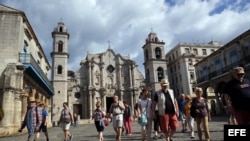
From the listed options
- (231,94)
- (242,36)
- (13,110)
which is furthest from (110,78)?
(231,94)

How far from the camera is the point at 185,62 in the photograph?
43406 mm

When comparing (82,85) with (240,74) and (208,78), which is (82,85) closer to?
(208,78)

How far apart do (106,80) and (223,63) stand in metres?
20.7

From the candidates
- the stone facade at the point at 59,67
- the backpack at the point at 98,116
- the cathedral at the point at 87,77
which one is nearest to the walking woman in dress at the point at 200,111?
the backpack at the point at 98,116

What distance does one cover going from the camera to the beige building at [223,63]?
23.0 m

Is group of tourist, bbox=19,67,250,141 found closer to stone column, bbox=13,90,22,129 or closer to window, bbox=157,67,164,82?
stone column, bbox=13,90,22,129

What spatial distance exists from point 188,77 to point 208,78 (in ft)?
43.3

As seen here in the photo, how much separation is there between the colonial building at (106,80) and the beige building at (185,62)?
826 cm

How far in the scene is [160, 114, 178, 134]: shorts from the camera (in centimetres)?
542

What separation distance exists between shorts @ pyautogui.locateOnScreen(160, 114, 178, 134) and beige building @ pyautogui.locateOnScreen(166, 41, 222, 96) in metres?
37.9

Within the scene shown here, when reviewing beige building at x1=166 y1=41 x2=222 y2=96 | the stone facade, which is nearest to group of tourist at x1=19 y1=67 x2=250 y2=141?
the stone facade

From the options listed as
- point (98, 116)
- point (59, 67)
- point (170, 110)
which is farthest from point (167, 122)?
point (59, 67)

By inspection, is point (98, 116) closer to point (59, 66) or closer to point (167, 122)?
point (167, 122)

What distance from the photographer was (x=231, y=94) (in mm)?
4672
